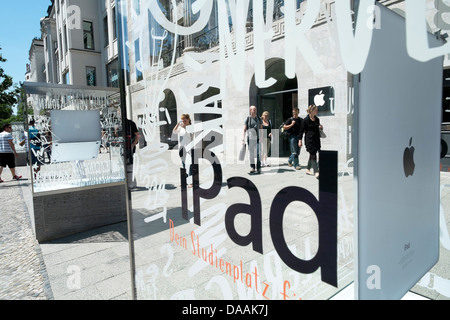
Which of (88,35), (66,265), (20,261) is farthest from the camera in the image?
(88,35)

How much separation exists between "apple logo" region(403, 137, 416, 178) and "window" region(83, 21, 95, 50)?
74.3ft

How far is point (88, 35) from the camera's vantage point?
2041 cm

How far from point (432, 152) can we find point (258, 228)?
1.00 meters

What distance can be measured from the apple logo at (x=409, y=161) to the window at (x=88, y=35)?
74.3ft

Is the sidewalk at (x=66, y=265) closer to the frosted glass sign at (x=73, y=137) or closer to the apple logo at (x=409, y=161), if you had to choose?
the frosted glass sign at (x=73, y=137)

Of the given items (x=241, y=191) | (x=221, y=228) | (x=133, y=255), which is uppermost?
(x=241, y=191)

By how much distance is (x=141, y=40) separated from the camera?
5.68ft

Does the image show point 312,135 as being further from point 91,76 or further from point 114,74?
point 91,76

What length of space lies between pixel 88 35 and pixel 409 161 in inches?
912

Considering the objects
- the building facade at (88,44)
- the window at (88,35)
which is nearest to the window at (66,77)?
the building facade at (88,44)

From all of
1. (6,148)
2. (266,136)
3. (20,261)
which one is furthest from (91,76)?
(266,136)

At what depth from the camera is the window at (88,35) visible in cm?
1998
